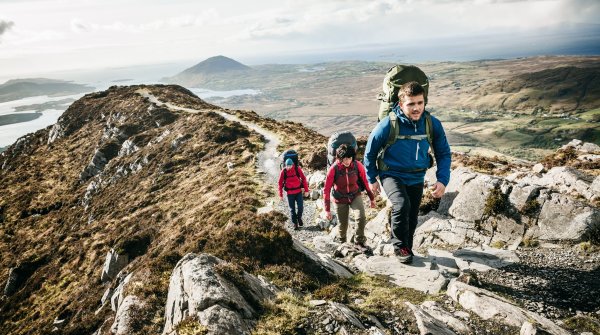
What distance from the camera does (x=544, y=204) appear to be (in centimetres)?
962

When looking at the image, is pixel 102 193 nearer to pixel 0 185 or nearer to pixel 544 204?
pixel 0 185

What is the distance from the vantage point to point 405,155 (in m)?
7.04

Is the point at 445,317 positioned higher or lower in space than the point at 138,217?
higher

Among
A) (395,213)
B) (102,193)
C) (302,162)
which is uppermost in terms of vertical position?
(395,213)

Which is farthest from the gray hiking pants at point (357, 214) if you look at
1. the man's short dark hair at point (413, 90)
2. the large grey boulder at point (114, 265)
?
the large grey boulder at point (114, 265)

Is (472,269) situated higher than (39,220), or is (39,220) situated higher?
(472,269)

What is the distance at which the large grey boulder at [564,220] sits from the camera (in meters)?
8.59

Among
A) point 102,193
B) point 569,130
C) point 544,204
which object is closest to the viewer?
point 544,204

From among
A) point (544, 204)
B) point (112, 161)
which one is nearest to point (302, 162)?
point (544, 204)

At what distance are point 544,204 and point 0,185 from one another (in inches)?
2896

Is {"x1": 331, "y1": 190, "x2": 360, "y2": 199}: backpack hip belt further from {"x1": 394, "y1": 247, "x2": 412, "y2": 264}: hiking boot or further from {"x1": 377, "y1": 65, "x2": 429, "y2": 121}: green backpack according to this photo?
{"x1": 377, "y1": 65, "x2": 429, "y2": 121}: green backpack

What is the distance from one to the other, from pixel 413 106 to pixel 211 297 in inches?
206

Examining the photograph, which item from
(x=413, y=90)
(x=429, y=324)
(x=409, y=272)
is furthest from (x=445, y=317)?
(x=413, y=90)

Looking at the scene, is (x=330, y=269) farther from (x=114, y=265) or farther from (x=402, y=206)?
(x=114, y=265)
